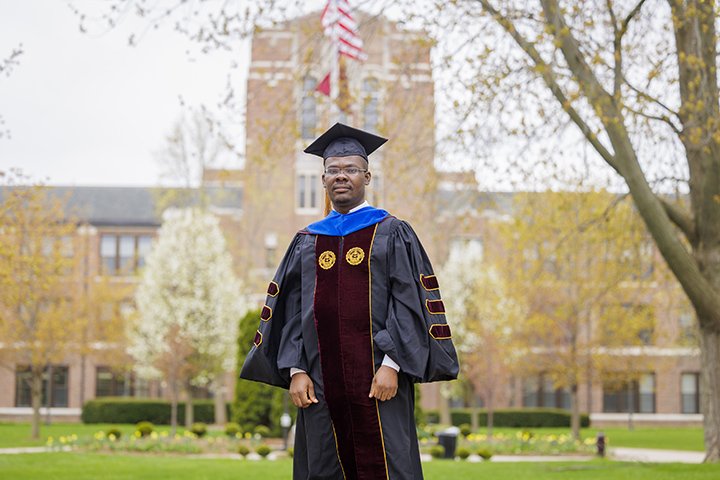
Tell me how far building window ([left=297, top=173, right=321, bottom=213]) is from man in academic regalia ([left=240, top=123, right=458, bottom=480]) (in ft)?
117

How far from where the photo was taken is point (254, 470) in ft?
45.1

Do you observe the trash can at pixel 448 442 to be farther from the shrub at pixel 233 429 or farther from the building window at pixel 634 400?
the building window at pixel 634 400

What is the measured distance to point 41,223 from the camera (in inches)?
1063

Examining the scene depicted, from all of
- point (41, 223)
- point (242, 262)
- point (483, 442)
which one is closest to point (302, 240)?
point (483, 442)

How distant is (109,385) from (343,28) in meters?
30.7

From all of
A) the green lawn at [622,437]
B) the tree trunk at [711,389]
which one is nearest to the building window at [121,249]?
the green lawn at [622,437]

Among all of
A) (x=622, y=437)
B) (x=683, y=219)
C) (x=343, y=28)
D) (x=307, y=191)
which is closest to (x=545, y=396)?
(x=622, y=437)

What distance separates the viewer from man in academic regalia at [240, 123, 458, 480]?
16.5 feet

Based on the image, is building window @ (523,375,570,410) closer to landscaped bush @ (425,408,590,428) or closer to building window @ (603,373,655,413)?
building window @ (603,373,655,413)

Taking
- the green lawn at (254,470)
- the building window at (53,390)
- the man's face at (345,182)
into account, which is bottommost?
the building window at (53,390)

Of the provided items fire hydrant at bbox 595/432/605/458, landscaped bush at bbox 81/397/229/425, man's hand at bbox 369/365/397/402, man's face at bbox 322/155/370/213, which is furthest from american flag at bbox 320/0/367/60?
landscaped bush at bbox 81/397/229/425

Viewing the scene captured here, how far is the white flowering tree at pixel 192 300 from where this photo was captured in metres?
32.0

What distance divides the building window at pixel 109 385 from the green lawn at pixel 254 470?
84.7 ft

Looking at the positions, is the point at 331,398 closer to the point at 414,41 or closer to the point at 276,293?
the point at 276,293
